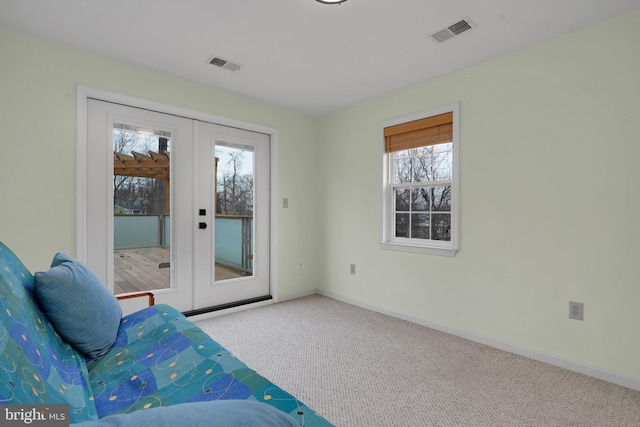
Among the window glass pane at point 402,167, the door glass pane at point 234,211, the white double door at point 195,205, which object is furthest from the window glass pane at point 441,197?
the door glass pane at point 234,211

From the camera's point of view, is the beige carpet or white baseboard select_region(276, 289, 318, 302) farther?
white baseboard select_region(276, 289, 318, 302)

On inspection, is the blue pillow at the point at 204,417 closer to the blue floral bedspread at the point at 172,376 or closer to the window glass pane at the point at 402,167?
the blue floral bedspread at the point at 172,376

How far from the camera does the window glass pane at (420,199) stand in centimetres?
339

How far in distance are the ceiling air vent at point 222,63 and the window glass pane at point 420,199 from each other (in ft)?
7.22

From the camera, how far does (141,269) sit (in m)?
3.11

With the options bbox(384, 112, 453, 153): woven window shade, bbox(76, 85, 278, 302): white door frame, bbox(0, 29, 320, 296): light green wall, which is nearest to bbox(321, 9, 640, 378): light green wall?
bbox(384, 112, 453, 153): woven window shade

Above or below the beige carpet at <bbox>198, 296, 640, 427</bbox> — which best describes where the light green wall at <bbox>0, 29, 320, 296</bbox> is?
above

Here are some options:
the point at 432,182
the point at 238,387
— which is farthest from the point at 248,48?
the point at 238,387

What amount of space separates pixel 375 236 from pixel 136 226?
250cm

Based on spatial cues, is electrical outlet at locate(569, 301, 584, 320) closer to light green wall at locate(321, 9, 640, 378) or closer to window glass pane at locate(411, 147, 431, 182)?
light green wall at locate(321, 9, 640, 378)

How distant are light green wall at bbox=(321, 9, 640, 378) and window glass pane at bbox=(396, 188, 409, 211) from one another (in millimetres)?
587

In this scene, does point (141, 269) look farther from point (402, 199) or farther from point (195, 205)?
point (402, 199)

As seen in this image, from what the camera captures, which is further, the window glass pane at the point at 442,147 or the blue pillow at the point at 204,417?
the window glass pane at the point at 442,147

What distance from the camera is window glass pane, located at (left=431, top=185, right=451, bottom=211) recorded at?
3.20m
